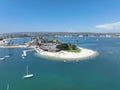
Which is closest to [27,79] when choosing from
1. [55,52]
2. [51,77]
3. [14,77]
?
[14,77]

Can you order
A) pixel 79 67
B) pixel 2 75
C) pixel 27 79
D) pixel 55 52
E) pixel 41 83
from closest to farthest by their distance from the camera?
pixel 41 83 → pixel 27 79 → pixel 2 75 → pixel 79 67 → pixel 55 52

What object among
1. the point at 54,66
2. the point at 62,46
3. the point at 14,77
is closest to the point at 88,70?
the point at 54,66

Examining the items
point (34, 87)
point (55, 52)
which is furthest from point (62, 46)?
point (34, 87)

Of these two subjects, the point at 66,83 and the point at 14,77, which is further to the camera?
the point at 14,77

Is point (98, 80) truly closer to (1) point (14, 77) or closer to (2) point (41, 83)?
(2) point (41, 83)

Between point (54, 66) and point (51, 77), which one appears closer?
point (51, 77)

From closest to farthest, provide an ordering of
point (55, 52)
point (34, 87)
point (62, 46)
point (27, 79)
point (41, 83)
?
point (34, 87) → point (41, 83) → point (27, 79) → point (55, 52) → point (62, 46)

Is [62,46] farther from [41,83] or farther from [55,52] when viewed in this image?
[41,83]

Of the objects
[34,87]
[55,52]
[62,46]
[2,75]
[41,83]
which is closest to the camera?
[34,87]

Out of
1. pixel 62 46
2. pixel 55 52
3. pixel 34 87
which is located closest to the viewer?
pixel 34 87
